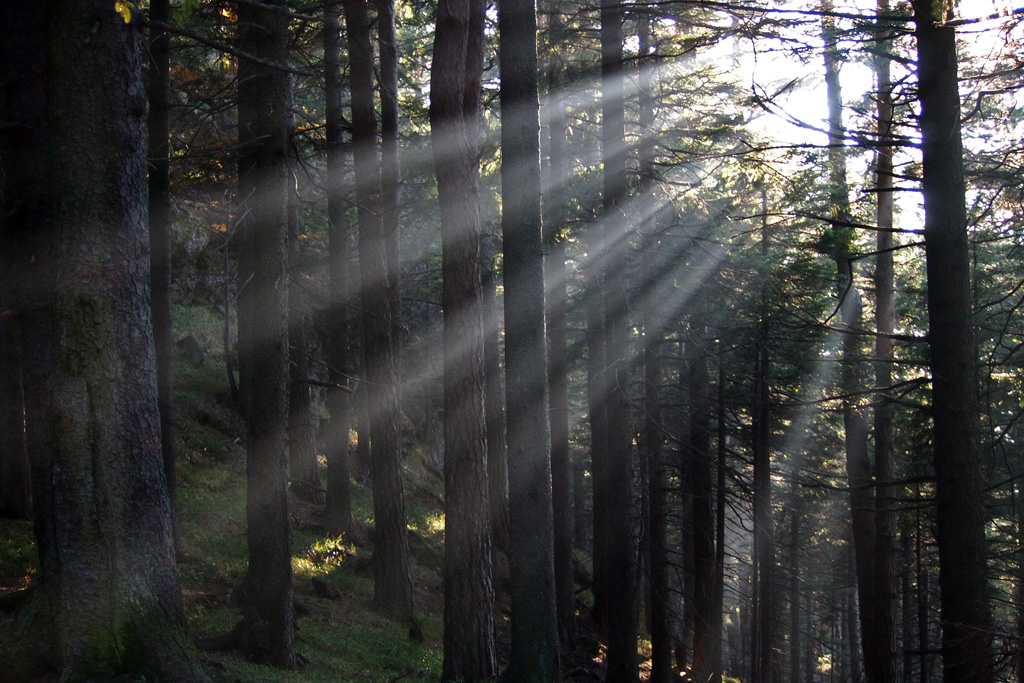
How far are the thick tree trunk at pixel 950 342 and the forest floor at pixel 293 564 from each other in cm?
664

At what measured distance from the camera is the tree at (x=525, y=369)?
29.0 ft

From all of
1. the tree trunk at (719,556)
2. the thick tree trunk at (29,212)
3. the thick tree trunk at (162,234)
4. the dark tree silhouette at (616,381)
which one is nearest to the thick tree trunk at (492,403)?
the dark tree silhouette at (616,381)

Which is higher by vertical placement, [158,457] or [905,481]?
[158,457]

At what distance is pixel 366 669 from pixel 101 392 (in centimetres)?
611

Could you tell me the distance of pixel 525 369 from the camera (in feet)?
30.2

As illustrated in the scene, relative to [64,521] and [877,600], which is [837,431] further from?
[64,521]

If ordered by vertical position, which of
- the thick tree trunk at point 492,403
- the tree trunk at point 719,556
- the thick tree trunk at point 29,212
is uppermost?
the thick tree trunk at point 29,212

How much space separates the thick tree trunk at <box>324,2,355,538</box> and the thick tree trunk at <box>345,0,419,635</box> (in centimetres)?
46

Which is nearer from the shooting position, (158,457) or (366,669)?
(158,457)

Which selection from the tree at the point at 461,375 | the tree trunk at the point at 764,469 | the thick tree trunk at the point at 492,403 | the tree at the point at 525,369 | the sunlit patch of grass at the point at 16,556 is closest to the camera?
the tree at the point at 525,369

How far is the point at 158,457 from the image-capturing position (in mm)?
7023

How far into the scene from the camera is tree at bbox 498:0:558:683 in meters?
8.85

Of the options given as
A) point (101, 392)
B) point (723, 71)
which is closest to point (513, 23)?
point (101, 392)

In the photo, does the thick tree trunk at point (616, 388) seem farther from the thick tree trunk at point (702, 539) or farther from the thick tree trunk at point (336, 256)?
the thick tree trunk at point (702, 539)
